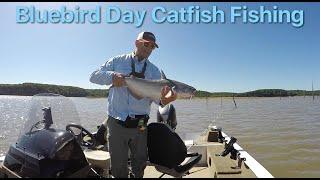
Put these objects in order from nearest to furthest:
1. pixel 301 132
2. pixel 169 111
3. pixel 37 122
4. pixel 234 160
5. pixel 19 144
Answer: pixel 19 144 < pixel 37 122 < pixel 234 160 < pixel 169 111 < pixel 301 132

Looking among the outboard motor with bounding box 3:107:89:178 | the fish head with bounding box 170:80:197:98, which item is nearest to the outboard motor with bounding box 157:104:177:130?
the fish head with bounding box 170:80:197:98

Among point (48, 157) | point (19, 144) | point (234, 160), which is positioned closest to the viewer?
point (48, 157)

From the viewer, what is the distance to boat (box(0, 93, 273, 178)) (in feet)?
12.1

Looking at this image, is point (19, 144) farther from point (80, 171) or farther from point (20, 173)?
point (80, 171)

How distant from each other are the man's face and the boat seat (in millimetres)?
816

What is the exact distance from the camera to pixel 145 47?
4.48m

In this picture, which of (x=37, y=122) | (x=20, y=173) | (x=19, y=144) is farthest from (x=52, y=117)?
(x=20, y=173)

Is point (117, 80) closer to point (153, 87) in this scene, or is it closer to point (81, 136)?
point (153, 87)

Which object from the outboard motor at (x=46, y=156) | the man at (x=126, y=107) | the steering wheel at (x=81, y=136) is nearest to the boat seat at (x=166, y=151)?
the man at (x=126, y=107)

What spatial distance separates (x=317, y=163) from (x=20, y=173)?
11.6 metres

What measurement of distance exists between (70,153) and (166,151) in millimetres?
1233

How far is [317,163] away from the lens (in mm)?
13469

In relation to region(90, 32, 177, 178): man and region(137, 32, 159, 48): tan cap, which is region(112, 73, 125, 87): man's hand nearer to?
region(90, 32, 177, 178): man

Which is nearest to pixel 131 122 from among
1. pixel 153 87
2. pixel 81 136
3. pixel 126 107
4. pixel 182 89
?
pixel 126 107
